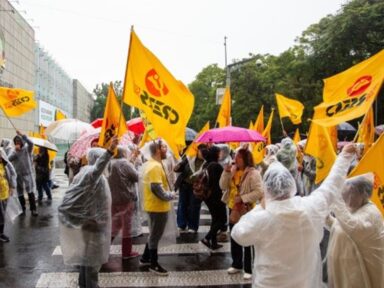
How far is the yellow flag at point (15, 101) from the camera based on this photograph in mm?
10094

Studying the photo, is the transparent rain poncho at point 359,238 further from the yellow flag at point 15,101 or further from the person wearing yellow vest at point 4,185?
the yellow flag at point 15,101

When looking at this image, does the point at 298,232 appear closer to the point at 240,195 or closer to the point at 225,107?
the point at 240,195

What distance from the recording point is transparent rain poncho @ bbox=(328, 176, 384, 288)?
153 inches

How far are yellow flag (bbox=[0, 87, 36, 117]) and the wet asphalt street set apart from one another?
2737 millimetres

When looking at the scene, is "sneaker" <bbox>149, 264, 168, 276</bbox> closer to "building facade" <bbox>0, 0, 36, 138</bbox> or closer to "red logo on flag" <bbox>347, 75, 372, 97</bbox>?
"red logo on flag" <bbox>347, 75, 372, 97</bbox>

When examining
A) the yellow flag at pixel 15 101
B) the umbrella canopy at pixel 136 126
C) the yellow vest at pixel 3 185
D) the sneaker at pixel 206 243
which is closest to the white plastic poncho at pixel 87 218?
the sneaker at pixel 206 243

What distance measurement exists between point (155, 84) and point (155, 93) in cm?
12

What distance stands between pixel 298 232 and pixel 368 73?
1.95m

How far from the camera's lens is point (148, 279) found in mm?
6234

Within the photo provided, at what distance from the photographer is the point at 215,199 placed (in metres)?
7.57

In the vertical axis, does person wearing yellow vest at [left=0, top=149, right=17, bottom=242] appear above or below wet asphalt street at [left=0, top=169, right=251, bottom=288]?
above

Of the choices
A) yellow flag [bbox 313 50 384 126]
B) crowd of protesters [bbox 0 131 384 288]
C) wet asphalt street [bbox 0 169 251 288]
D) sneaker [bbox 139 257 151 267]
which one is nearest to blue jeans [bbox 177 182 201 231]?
crowd of protesters [bbox 0 131 384 288]

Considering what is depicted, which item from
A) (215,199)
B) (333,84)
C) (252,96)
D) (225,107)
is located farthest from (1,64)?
(333,84)

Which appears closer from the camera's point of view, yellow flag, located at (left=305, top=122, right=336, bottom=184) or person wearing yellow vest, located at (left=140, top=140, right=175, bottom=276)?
yellow flag, located at (left=305, top=122, right=336, bottom=184)
